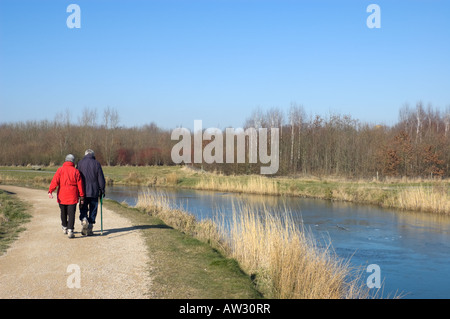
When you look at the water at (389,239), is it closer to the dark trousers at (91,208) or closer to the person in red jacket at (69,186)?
the dark trousers at (91,208)

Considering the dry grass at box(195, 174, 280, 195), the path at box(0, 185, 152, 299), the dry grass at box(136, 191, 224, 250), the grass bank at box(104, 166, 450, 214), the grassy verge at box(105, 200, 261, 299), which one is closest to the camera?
the path at box(0, 185, 152, 299)

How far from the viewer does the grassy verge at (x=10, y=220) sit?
33.0ft

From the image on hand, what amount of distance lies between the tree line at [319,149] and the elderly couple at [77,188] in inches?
1163

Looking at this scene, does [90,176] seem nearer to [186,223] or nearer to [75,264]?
[75,264]

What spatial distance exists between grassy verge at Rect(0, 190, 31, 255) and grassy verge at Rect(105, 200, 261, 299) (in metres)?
3.05

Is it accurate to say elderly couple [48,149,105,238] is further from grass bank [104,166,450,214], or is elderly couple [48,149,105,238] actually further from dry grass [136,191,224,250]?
grass bank [104,166,450,214]

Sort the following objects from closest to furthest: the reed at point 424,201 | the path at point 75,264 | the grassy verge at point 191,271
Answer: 1. the path at point 75,264
2. the grassy verge at point 191,271
3. the reed at point 424,201

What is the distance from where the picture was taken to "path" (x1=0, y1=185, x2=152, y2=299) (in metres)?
6.54

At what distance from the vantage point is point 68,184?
10055 mm

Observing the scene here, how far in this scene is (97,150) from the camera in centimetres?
5984

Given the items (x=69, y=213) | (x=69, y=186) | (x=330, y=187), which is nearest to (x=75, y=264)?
(x=69, y=213)

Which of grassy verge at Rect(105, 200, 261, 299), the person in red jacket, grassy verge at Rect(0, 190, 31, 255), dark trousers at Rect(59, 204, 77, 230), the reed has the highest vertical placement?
the person in red jacket

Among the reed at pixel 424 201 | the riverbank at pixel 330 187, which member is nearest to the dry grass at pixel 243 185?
the riverbank at pixel 330 187

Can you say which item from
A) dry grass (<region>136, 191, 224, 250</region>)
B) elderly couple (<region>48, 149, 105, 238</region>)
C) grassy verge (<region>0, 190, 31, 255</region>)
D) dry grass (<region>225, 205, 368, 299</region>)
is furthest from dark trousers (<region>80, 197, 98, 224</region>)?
dry grass (<region>225, 205, 368, 299</region>)
